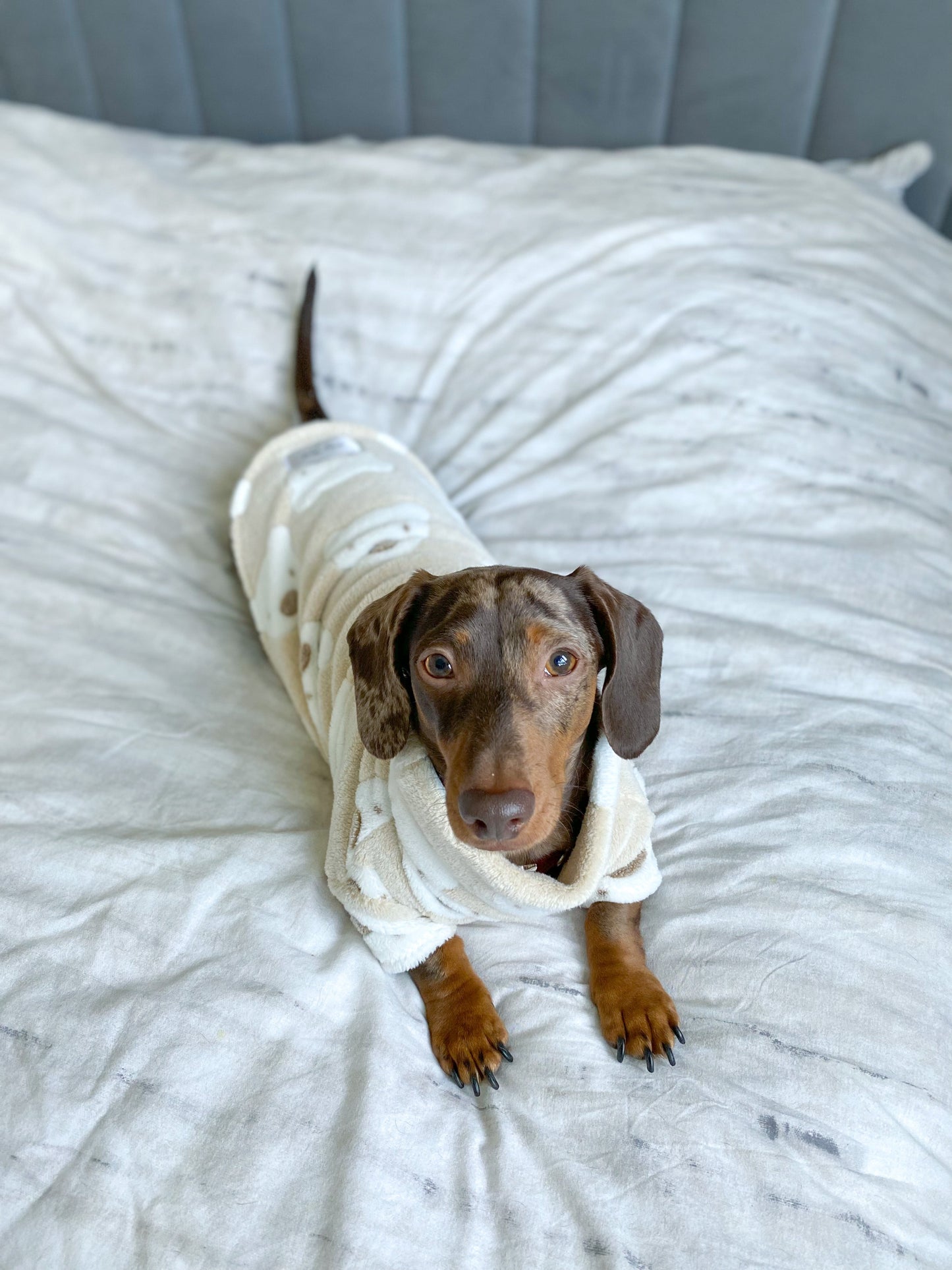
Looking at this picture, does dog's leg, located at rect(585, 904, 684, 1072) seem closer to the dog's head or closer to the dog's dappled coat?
the dog's dappled coat

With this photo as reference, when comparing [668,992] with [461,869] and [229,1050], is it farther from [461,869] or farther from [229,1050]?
[229,1050]

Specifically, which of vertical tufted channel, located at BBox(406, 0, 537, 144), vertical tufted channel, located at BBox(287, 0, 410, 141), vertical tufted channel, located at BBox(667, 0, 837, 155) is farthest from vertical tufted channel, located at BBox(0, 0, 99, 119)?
vertical tufted channel, located at BBox(667, 0, 837, 155)

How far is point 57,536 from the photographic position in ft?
7.61

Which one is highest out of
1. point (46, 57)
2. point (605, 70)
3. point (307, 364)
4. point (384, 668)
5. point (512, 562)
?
point (605, 70)

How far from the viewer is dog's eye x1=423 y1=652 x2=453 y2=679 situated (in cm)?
143

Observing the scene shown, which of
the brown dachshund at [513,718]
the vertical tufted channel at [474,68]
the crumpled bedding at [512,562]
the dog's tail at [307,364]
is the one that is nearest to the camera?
the crumpled bedding at [512,562]

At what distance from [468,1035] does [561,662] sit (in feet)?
1.75

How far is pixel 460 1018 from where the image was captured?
Answer: 1420mm

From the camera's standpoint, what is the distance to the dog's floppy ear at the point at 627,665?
1473 millimetres

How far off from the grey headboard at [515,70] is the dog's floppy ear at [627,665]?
187 centimetres

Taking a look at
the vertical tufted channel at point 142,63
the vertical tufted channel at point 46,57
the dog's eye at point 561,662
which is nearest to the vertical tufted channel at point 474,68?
the vertical tufted channel at point 142,63

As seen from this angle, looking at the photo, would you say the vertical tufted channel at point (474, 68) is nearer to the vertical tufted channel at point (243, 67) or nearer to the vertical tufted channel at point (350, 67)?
the vertical tufted channel at point (350, 67)

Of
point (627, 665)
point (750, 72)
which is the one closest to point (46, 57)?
point (750, 72)

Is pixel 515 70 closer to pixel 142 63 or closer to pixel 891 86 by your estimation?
pixel 891 86
